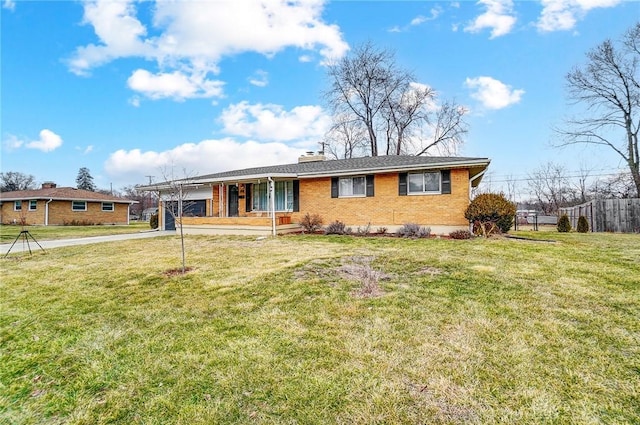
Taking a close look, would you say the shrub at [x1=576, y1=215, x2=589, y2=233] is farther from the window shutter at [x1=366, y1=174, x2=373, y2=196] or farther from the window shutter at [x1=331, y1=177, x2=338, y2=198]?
the window shutter at [x1=331, y1=177, x2=338, y2=198]

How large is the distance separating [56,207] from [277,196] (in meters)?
26.2

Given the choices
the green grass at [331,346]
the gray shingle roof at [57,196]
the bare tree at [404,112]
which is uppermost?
the bare tree at [404,112]

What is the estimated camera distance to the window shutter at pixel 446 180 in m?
12.8

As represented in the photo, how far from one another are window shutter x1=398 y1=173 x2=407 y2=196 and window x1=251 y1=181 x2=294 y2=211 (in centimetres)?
548

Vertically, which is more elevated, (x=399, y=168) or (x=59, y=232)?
(x=399, y=168)

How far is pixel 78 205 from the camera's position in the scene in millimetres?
31344

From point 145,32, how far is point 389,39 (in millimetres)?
22057

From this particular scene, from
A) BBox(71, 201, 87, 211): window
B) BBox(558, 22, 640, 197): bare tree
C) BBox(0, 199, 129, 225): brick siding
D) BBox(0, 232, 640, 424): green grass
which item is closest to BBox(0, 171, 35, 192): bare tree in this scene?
BBox(0, 199, 129, 225): brick siding

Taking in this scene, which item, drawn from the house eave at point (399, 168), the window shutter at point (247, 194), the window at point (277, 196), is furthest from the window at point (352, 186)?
the window shutter at point (247, 194)

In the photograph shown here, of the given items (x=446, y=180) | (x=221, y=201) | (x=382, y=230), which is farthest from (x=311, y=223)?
(x=446, y=180)

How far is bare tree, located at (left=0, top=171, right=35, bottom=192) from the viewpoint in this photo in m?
48.8

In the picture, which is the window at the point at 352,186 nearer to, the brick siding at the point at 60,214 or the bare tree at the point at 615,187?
the bare tree at the point at 615,187

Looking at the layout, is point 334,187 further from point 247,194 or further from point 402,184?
point 247,194

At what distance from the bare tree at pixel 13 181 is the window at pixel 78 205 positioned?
29545 millimetres
